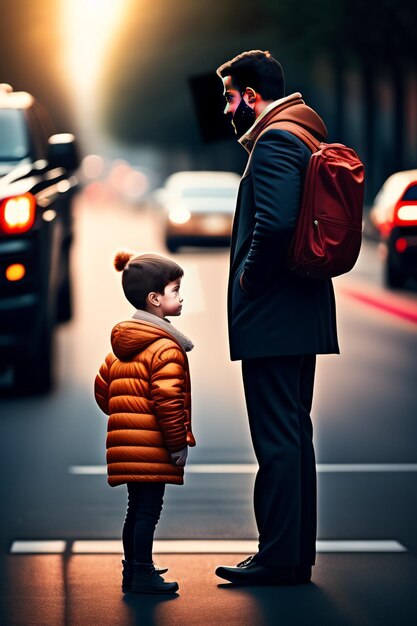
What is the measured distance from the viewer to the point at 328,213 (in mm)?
5520

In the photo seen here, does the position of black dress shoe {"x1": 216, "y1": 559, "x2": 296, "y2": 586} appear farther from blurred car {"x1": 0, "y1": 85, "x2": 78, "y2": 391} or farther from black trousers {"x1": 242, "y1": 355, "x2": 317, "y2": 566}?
blurred car {"x1": 0, "y1": 85, "x2": 78, "y2": 391}

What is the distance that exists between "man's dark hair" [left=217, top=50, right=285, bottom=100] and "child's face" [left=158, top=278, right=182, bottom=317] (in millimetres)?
792

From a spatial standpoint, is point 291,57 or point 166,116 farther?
point 166,116

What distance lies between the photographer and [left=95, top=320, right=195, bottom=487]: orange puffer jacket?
18.0ft

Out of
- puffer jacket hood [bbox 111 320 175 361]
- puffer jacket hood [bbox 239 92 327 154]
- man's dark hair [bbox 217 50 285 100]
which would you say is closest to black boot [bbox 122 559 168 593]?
puffer jacket hood [bbox 111 320 175 361]

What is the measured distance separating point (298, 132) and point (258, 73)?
0.99 feet

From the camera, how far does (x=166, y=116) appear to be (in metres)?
86.8

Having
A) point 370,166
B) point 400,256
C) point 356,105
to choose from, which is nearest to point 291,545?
point 400,256

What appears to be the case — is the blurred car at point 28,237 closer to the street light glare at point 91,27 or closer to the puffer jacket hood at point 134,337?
the puffer jacket hood at point 134,337

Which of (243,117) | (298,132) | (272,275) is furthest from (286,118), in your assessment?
(272,275)

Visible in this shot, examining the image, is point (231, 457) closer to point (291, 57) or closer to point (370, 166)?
point (370, 166)

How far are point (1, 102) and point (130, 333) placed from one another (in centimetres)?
747

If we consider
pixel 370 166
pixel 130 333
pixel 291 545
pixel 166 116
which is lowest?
pixel 291 545

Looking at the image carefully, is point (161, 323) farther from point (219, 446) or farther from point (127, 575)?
point (219, 446)
